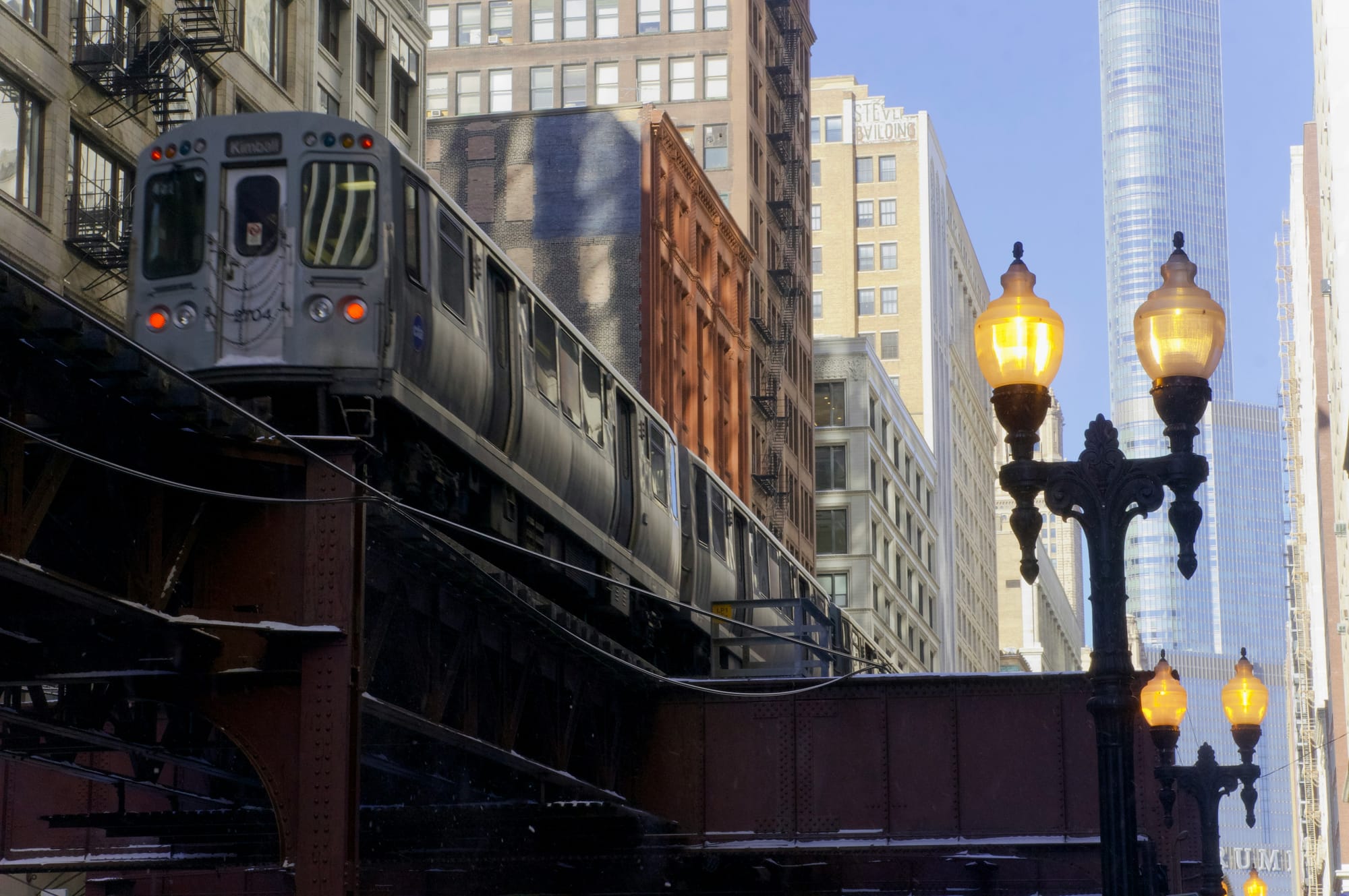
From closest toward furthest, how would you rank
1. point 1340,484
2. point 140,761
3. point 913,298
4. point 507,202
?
point 140,761, point 507,202, point 1340,484, point 913,298

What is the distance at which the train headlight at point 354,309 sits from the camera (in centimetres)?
1886

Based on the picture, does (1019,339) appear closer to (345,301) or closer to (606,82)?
(345,301)

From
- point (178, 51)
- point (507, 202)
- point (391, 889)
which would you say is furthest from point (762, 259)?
point (391, 889)

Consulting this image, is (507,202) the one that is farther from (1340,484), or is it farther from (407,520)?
(407,520)

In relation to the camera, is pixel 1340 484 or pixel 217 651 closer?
pixel 217 651

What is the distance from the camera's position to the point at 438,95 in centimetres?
7994

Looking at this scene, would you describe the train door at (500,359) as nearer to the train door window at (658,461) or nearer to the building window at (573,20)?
the train door window at (658,461)

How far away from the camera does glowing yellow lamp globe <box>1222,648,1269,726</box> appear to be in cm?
2280

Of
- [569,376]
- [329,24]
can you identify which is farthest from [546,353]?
[329,24]

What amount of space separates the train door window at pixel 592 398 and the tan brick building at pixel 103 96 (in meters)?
11.9

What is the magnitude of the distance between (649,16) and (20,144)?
48.7 metres

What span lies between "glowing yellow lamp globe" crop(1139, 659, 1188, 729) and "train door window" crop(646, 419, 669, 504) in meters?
7.78

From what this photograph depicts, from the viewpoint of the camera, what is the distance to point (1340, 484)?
3275 inches

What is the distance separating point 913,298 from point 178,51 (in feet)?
271
